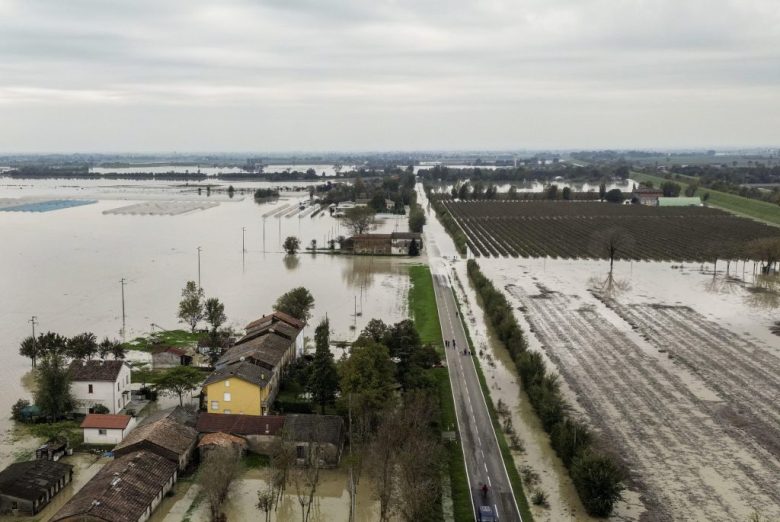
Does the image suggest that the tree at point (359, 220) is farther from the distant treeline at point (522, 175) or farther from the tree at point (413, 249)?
the distant treeline at point (522, 175)

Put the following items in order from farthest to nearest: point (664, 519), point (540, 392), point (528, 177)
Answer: point (528, 177) < point (540, 392) < point (664, 519)

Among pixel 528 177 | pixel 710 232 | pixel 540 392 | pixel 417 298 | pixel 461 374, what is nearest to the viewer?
pixel 540 392

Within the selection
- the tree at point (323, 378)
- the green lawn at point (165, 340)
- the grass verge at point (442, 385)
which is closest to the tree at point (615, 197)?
the grass verge at point (442, 385)

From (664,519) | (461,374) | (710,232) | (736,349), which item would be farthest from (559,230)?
(664,519)

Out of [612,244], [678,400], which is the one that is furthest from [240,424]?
[612,244]

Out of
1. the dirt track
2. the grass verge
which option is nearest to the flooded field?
the dirt track

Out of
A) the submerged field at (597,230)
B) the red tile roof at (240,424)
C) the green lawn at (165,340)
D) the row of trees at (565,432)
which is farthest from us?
the submerged field at (597,230)

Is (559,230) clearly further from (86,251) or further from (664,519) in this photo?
(664,519)
